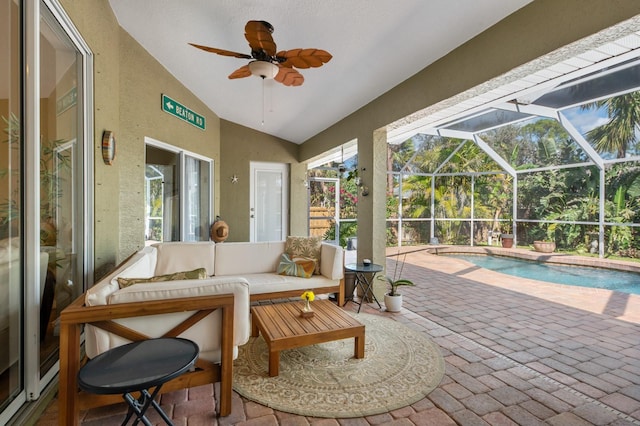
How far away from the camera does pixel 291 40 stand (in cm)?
306

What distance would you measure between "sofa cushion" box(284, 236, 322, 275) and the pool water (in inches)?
189

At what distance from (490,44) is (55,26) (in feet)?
10.9

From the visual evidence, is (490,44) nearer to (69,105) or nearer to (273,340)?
(273,340)

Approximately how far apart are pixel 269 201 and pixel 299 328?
4.92m

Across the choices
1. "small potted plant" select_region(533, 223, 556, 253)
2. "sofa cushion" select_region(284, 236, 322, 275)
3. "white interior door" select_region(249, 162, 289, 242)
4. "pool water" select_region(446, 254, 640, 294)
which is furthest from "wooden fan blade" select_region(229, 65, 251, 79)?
"small potted plant" select_region(533, 223, 556, 253)

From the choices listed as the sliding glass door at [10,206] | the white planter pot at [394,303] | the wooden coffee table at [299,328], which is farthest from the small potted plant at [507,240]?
the sliding glass door at [10,206]

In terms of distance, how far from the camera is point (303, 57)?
2408 mm

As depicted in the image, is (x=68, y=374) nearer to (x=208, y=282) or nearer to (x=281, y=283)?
(x=208, y=282)

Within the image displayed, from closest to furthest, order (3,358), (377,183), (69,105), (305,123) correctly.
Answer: (3,358) < (69,105) < (377,183) < (305,123)

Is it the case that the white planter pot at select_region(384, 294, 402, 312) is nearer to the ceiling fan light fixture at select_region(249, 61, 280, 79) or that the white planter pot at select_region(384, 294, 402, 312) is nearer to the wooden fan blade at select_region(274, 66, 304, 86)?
the wooden fan blade at select_region(274, 66, 304, 86)

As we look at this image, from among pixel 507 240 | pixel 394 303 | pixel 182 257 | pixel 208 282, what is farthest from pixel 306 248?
pixel 507 240

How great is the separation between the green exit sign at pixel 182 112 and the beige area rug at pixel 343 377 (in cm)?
346

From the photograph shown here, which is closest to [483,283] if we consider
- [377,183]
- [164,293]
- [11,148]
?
[377,183]

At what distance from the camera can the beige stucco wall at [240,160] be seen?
6430 millimetres
